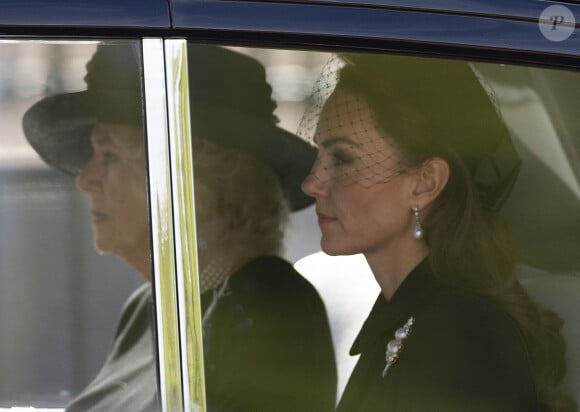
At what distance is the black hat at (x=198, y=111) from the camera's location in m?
→ 1.88

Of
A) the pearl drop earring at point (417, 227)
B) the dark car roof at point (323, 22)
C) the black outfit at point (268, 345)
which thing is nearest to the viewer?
the dark car roof at point (323, 22)

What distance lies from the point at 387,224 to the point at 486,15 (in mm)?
419

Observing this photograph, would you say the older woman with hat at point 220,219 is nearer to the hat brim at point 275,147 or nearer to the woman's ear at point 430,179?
the hat brim at point 275,147

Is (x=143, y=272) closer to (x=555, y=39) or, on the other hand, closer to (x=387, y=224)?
(x=387, y=224)

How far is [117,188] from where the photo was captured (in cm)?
191

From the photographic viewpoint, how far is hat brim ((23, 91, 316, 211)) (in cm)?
189

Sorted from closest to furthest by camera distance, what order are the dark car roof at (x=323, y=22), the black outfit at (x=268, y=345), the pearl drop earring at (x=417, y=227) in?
1. the dark car roof at (x=323, y=22)
2. the black outfit at (x=268, y=345)
3. the pearl drop earring at (x=417, y=227)

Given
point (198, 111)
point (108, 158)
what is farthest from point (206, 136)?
point (108, 158)

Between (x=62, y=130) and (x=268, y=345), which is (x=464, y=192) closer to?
(x=268, y=345)

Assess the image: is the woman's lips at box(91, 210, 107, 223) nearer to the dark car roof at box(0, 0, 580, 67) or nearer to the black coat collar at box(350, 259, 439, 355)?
the dark car roof at box(0, 0, 580, 67)

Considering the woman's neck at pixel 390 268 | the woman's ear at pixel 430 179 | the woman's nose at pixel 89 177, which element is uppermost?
the woman's nose at pixel 89 177

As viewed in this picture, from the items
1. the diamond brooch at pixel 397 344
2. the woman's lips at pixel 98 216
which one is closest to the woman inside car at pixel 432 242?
the diamond brooch at pixel 397 344

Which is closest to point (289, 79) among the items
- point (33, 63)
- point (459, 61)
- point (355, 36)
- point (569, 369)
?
point (355, 36)

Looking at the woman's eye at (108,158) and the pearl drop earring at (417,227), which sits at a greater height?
the woman's eye at (108,158)
